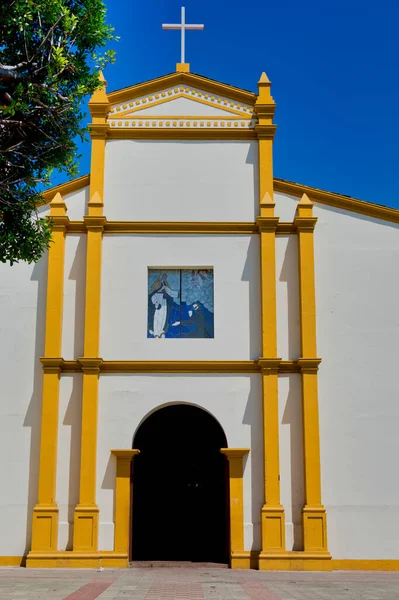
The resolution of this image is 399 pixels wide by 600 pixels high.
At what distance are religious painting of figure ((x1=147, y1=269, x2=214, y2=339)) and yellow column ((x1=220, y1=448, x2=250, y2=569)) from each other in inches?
95.5

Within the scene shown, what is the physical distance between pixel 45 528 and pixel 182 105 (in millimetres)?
9105

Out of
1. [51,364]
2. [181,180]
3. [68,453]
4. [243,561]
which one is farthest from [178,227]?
[243,561]

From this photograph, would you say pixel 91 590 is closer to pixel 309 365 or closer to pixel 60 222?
pixel 309 365

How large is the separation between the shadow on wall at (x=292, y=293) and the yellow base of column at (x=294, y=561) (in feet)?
12.4

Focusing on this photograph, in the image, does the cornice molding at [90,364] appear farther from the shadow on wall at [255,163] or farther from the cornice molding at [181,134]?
the cornice molding at [181,134]

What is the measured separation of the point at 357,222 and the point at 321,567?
6.95m

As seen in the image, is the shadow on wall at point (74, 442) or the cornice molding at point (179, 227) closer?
the shadow on wall at point (74, 442)

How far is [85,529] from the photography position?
585 inches

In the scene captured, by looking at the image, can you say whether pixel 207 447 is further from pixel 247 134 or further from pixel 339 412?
pixel 247 134

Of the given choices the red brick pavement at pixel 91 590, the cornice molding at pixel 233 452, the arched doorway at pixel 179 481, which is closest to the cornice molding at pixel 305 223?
the cornice molding at pixel 233 452

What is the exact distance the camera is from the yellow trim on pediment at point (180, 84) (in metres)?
17.0

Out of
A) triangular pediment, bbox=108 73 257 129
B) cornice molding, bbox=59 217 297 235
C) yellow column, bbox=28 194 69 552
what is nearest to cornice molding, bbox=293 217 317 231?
cornice molding, bbox=59 217 297 235

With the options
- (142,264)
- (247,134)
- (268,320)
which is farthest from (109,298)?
(247,134)

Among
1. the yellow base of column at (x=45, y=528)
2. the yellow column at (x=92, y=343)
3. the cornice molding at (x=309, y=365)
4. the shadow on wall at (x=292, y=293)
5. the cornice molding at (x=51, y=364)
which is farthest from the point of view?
the shadow on wall at (x=292, y=293)
